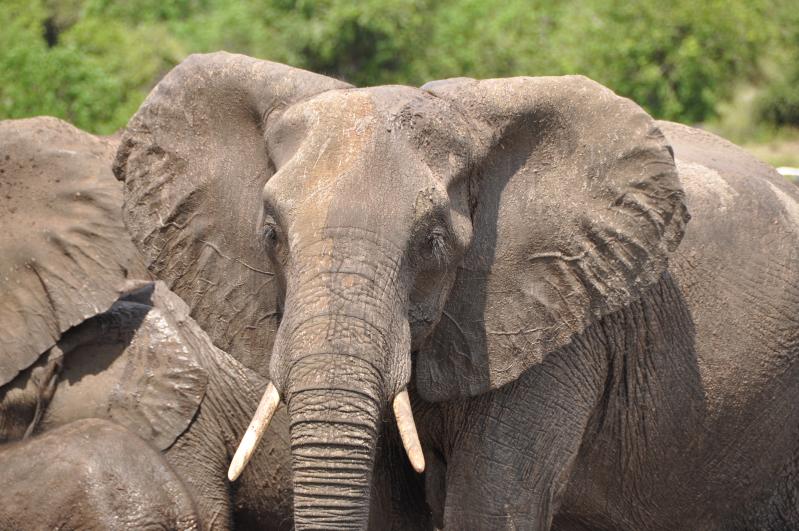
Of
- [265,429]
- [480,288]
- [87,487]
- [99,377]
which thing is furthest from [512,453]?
[99,377]

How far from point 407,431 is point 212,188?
3.52ft

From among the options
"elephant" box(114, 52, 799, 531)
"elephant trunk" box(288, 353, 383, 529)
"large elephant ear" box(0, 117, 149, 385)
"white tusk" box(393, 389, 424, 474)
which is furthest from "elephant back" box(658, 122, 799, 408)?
"large elephant ear" box(0, 117, 149, 385)

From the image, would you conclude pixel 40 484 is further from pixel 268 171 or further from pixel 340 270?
pixel 340 270

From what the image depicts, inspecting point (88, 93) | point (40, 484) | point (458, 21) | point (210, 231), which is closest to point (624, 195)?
point (210, 231)

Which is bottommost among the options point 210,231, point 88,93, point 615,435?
point 88,93

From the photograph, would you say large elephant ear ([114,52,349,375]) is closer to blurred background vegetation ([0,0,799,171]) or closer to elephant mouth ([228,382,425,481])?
elephant mouth ([228,382,425,481])

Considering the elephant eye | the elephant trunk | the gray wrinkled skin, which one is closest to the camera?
the elephant trunk

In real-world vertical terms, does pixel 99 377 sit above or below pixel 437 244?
below

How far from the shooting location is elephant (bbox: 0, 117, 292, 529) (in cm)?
562

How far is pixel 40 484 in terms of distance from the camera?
5.59 m

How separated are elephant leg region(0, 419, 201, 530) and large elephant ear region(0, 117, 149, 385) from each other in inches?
15.5

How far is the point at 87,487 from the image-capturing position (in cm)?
556

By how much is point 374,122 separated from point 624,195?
77 cm

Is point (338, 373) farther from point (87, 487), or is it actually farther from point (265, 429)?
point (87, 487)
